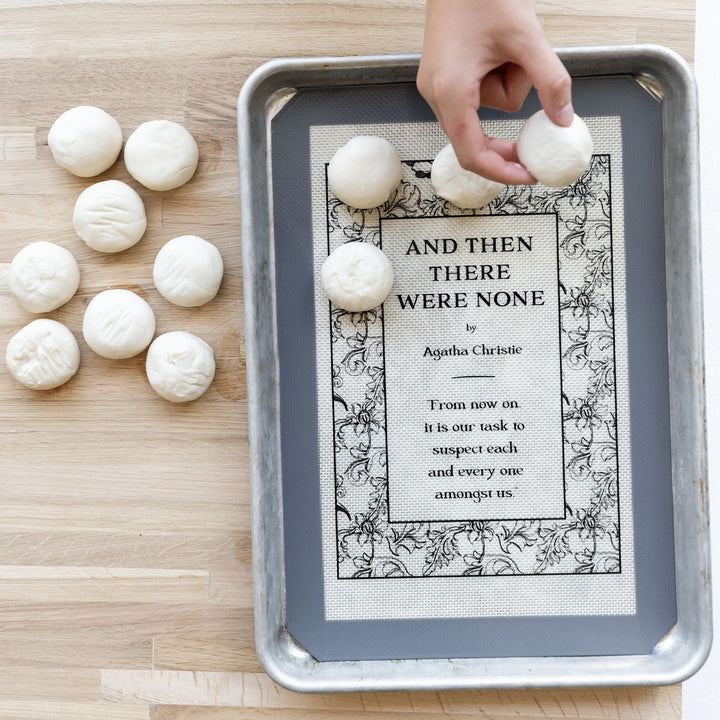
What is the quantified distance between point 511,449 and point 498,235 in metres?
0.21

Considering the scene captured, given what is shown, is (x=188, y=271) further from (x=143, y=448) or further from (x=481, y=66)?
(x=481, y=66)

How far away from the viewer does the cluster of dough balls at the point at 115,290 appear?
1.95 ft

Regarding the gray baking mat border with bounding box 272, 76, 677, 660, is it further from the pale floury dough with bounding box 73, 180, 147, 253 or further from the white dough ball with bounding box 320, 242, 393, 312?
the pale floury dough with bounding box 73, 180, 147, 253

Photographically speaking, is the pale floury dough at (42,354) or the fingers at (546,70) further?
the pale floury dough at (42,354)

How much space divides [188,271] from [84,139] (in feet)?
0.52

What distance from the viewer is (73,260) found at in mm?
620

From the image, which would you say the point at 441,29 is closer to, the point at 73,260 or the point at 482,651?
the point at 73,260

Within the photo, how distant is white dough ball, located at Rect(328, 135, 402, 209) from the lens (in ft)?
1.86

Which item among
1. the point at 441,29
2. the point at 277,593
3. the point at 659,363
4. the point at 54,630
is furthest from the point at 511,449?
the point at 54,630

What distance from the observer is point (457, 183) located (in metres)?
0.57

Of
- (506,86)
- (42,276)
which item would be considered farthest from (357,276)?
(42,276)

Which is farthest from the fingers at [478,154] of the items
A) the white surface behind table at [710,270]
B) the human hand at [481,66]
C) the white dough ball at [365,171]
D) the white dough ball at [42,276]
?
the white dough ball at [42,276]

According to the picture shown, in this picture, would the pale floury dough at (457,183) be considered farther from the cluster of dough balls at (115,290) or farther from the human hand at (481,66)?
the cluster of dough balls at (115,290)

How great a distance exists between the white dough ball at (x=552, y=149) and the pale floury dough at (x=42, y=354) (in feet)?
1.51
